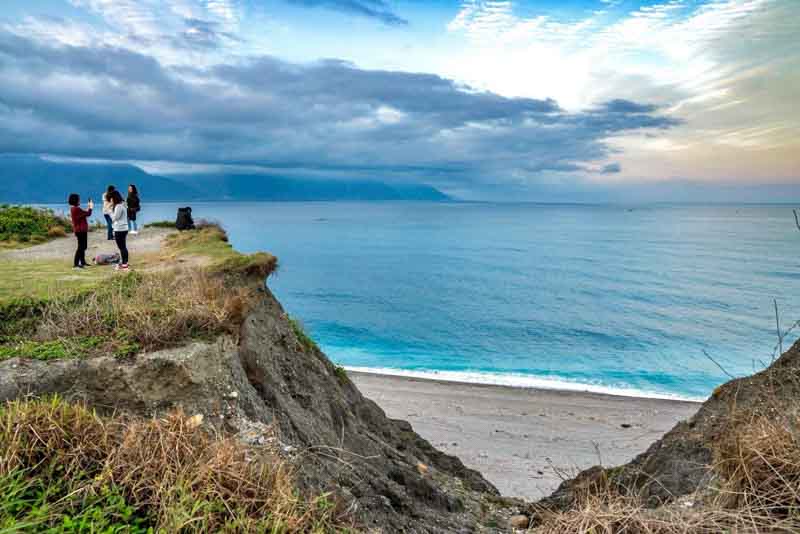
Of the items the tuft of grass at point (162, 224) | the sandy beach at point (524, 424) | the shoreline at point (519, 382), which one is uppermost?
the tuft of grass at point (162, 224)

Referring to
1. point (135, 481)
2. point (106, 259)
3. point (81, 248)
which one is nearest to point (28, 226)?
point (106, 259)

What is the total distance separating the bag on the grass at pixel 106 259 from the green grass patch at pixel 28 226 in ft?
25.8

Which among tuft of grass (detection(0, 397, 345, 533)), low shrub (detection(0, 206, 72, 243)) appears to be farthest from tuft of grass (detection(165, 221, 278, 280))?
low shrub (detection(0, 206, 72, 243))

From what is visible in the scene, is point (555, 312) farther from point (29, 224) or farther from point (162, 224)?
point (29, 224)

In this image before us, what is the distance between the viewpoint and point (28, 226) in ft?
76.5

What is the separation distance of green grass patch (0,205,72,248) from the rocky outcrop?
23749 mm

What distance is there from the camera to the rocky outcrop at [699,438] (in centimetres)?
800

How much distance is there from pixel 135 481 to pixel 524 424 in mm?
18538

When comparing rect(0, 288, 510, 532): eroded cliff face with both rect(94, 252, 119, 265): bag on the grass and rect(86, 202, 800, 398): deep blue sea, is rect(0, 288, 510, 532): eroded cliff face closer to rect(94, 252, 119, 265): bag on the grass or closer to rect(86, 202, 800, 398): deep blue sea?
rect(94, 252, 119, 265): bag on the grass

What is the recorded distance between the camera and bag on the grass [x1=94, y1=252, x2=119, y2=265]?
15.4 meters

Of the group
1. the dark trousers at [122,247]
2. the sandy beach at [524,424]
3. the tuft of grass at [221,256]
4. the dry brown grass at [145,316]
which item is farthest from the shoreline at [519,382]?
the dry brown grass at [145,316]

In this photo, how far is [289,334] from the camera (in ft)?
36.7

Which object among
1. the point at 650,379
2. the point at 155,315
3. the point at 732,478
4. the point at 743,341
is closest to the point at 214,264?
the point at 155,315

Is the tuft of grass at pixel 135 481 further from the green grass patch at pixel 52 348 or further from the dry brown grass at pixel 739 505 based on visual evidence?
the dry brown grass at pixel 739 505
